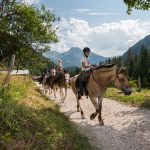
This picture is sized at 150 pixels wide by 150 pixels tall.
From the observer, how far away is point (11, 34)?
24.5 m

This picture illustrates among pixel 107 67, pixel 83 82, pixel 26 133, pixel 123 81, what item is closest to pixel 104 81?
pixel 107 67

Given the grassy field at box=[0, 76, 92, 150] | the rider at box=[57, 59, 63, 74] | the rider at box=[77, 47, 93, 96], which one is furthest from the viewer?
the rider at box=[57, 59, 63, 74]

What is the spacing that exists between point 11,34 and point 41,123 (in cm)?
1528

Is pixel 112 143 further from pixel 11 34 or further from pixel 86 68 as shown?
pixel 11 34

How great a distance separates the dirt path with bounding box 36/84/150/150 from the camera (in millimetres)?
11742

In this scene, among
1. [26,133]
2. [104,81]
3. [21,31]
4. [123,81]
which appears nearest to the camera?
[26,133]

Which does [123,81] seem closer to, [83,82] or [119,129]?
[119,129]

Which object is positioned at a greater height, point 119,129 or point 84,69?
point 84,69

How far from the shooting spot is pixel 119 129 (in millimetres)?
14367

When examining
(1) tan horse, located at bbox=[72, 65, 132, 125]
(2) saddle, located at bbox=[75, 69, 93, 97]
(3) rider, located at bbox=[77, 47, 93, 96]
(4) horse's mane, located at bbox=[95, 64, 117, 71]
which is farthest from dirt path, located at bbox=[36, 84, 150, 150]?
(4) horse's mane, located at bbox=[95, 64, 117, 71]

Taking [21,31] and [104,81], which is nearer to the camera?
[104,81]

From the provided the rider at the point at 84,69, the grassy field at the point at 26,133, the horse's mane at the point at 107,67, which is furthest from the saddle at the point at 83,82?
the grassy field at the point at 26,133

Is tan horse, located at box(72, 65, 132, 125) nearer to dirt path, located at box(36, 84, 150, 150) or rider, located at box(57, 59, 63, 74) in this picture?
dirt path, located at box(36, 84, 150, 150)

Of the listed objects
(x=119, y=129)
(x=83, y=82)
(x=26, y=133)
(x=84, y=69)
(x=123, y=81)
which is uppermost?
(x=84, y=69)
